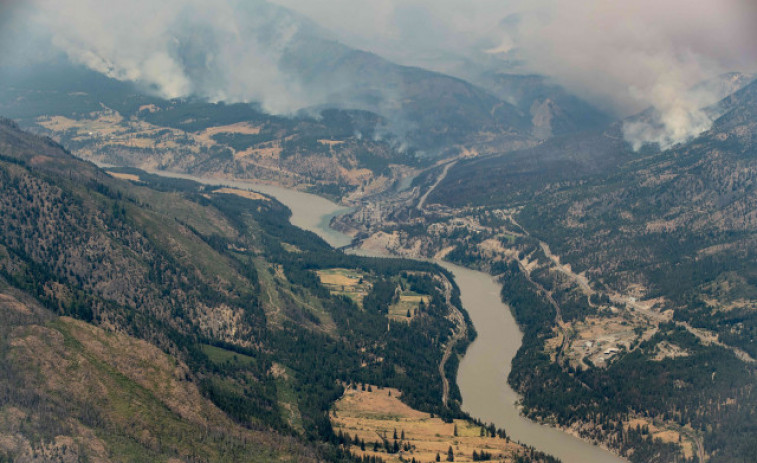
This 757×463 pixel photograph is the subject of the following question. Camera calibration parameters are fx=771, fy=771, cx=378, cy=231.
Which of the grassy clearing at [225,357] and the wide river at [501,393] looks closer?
the wide river at [501,393]

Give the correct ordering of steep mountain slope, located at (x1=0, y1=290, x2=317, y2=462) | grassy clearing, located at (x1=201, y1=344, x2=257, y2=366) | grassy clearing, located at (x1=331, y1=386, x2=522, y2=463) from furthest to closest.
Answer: grassy clearing, located at (x1=201, y1=344, x2=257, y2=366) < grassy clearing, located at (x1=331, y1=386, x2=522, y2=463) < steep mountain slope, located at (x1=0, y1=290, x2=317, y2=462)

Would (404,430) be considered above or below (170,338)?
below

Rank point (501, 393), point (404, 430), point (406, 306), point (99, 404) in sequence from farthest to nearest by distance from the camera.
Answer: point (406, 306) < point (501, 393) < point (404, 430) < point (99, 404)

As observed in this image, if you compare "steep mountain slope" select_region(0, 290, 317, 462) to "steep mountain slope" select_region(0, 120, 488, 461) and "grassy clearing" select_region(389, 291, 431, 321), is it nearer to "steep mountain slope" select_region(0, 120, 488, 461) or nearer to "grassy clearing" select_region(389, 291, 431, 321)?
"steep mountain slope" select_region(0, 120, 488, 461)

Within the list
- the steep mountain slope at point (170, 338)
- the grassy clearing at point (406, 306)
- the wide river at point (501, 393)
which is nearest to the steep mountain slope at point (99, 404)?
the steep mountain slope at point (170, 338)

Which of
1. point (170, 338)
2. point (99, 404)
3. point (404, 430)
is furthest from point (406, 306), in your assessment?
point (99, 404)

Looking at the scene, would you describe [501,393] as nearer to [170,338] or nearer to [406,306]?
[406,306]

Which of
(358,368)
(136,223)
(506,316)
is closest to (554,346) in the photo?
(506,316)

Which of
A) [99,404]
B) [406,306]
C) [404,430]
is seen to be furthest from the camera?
[406,306]

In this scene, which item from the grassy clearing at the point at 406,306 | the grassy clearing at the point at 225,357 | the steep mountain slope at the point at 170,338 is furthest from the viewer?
the grassy clearing at the point at 406,306

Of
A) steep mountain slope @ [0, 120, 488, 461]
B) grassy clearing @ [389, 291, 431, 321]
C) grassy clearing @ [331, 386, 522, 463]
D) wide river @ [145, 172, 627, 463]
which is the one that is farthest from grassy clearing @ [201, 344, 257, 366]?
grassy clearing @ [389, 291, 431, 321]

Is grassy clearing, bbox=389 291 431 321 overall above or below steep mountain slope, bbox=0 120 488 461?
above

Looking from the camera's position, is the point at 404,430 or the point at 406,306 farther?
the point at 406,306

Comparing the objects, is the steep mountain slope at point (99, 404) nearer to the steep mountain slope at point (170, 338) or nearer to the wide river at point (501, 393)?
the steep mountain slope at point (170, 338)
